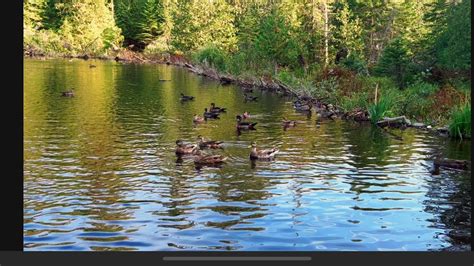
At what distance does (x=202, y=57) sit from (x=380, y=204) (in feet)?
207

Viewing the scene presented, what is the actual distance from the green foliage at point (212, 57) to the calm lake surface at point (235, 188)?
1378 inches

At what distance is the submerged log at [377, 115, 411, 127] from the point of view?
34.9 metres

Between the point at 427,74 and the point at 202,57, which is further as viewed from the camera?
the point at 202,57

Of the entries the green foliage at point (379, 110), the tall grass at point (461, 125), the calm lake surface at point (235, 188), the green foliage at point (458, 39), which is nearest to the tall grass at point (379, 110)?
the green foliage at point (379, 110)

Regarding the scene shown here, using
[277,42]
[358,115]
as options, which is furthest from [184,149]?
[277,42]

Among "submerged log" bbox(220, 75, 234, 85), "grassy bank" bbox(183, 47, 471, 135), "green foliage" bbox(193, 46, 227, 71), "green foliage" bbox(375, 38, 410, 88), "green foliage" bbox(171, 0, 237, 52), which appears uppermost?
"green foliage" bbox(171, 0, 237, 52)

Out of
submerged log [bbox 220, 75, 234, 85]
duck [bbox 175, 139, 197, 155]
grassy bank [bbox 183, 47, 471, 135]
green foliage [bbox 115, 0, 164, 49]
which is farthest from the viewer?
green foliage [bbox 115, 0, 164, 49]

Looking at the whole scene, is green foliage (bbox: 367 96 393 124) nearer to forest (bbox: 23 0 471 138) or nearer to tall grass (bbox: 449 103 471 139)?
forest (bbox: 23 0 471 138)

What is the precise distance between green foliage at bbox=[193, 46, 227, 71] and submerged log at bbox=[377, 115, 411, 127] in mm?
39295

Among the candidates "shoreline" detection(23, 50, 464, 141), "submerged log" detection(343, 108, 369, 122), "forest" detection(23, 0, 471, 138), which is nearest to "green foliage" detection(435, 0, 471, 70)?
"forest" detection(23, 0, 471, 138)

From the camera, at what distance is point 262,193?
1920 centimetres

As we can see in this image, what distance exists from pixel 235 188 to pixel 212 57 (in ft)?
190

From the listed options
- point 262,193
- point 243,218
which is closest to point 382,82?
point 262,193
